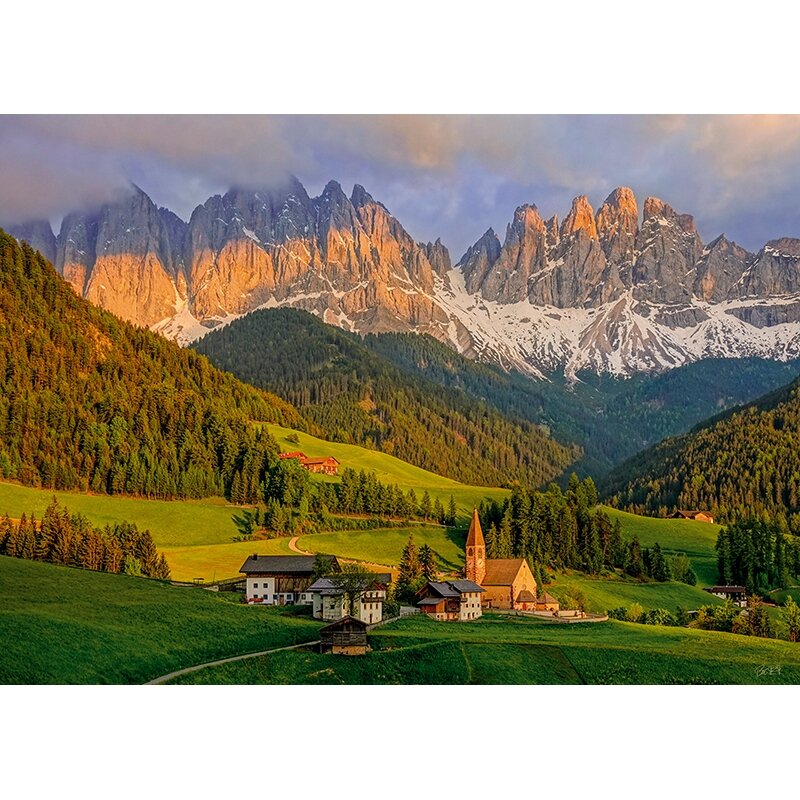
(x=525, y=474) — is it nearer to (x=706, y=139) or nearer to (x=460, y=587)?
(x=706, y=139)

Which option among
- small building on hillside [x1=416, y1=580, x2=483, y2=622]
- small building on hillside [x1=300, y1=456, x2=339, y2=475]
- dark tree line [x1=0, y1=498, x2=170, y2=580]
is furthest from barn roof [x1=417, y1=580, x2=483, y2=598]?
small building on hillside [x1=300, y1=456, x2=339, y2=475]

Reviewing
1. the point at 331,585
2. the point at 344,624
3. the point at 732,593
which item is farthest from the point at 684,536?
the point at 344,624

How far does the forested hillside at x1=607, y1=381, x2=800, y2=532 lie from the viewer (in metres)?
89.4

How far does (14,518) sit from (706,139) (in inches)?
2626

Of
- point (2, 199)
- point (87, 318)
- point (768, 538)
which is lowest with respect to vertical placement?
point (768, 538)

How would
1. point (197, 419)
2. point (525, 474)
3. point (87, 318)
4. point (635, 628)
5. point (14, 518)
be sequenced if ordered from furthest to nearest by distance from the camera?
point (525, 474), point (87, 318), point (197, 419), point (14, 518), point (635, 628)

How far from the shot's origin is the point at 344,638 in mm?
45594

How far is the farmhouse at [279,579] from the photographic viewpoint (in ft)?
170

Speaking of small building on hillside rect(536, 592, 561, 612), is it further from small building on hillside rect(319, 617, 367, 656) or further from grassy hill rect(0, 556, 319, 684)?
grassy hill rect(0, 556, 319, 684)

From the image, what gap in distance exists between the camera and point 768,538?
6688 cm

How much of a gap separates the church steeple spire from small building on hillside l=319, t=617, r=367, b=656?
35.9ft

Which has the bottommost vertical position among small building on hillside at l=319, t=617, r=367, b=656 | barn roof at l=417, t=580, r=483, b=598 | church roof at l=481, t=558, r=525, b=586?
small building on hillside at l=319, t=617, r=367, b=656

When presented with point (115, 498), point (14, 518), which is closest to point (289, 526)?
point (115, 498)

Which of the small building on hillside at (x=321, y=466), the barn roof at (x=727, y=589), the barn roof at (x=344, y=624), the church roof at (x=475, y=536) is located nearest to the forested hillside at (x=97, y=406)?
the small building on hillside at (x=321, y=466)
